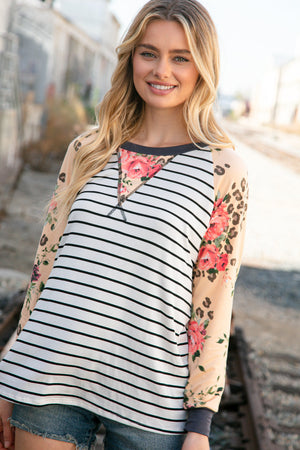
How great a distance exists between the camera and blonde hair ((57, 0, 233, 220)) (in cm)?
176

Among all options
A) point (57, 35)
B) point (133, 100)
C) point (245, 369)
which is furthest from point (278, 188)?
point (133, 100)

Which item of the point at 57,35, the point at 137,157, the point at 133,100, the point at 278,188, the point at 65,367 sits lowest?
the point at 278,188

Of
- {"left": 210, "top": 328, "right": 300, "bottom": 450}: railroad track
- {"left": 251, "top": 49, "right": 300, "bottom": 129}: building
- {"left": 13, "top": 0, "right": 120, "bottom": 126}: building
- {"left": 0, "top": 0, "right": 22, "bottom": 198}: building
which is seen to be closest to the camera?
{"left": 210, "top": 328, "right": 300, "bottom": 450}: railroad track

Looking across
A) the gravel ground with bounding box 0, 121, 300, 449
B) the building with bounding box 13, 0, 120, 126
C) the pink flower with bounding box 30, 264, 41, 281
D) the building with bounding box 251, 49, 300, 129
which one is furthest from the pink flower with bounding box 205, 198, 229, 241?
the building with bounding box 251, 49, 300, 129

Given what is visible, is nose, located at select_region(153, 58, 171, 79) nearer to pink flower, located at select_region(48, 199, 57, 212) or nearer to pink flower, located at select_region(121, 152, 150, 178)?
pink flower, located at select_region(121, 152, 150, 178)

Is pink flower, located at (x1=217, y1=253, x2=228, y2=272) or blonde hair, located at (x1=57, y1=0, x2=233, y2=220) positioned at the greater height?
blonde hair, located at (x1=57, y1=0, x2=233, y2=220)

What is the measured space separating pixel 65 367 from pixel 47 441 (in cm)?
23

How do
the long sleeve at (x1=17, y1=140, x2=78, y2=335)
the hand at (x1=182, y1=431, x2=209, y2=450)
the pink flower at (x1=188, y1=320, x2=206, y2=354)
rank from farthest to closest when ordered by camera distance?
the long sleeve at (x1=17, y1=140, x2=78, y2=335) < the pink flower at (x1=188, y1=320, x2=206, y2=354) < the hand at (x1=182, y1=431, x2=209, y2=450)

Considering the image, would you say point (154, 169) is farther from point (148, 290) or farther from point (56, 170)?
point (56, 170)

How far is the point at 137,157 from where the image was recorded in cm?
185

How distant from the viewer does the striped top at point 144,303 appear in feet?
5.34

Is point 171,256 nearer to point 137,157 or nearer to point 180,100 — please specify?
point 137,157

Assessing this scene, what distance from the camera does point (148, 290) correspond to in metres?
1.63

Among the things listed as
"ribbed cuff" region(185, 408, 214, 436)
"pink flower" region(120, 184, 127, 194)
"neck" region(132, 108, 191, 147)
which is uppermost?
"neck" region(132, 108, 191, 147)
